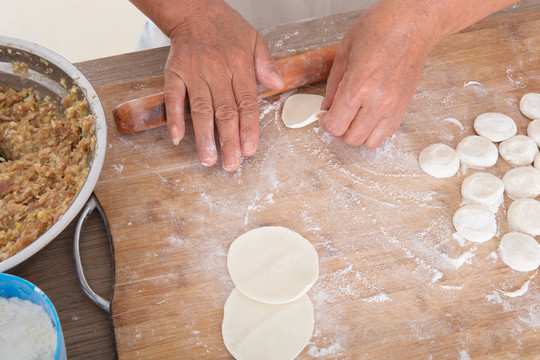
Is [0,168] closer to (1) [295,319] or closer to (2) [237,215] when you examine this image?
(2) [237,215]

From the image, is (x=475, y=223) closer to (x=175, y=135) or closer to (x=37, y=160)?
(x=175, y=135)

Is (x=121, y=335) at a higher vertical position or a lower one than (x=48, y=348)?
lower

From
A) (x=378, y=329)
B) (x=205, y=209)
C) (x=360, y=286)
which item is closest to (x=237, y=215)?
(x=205, y=209)

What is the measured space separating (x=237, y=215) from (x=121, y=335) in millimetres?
477

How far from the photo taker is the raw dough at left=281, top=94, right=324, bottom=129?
1646 mm

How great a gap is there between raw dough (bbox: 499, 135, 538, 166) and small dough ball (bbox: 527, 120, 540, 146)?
0.7 inches

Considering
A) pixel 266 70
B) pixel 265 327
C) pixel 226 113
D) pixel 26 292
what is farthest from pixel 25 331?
pixel 266 70

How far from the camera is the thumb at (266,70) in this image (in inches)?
63.9

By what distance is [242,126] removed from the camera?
5.06ft

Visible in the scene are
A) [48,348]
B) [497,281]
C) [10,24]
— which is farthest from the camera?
[10,24]

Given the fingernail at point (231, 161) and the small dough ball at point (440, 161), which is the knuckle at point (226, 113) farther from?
the small dough ball at point (440, 161)

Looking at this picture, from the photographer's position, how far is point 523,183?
150 cm

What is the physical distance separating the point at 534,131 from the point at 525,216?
0.36 meters

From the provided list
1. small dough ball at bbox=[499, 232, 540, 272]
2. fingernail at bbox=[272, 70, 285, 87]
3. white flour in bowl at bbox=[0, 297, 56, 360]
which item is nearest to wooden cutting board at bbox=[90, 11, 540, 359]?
small dough ball at bbox=[499, 232, 540, 272]
